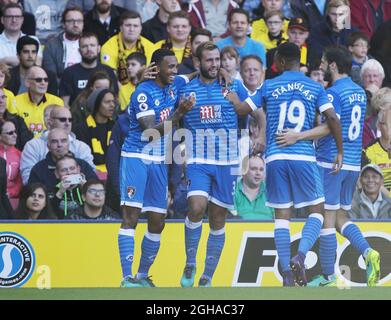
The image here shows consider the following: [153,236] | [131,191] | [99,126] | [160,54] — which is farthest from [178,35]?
[153,236]

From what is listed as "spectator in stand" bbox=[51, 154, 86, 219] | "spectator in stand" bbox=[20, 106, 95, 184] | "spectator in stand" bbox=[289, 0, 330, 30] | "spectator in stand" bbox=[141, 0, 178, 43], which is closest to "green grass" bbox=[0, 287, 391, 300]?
"spectator in stand" bbox=[51, 154, 86, 219]

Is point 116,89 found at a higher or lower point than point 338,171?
higher

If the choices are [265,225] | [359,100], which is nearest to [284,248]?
[265,225]

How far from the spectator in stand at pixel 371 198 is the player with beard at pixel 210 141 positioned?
1.21 m

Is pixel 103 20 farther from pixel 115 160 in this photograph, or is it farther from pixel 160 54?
pixel 115 160

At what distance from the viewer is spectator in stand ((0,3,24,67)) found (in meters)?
9.98

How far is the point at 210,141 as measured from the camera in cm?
952

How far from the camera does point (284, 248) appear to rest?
9570mm

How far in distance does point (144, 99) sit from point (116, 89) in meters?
0.52

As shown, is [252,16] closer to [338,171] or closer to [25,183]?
[338,171]

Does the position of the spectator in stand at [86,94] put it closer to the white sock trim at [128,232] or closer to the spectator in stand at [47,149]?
the spectator in stand at [47,149]

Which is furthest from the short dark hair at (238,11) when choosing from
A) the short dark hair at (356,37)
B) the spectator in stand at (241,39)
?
the short dark hair at (356,37)

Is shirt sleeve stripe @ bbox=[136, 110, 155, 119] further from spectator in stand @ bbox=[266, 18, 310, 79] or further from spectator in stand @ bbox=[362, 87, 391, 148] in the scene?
spectator in stand @ bbox=[362, 87, 391, 148]

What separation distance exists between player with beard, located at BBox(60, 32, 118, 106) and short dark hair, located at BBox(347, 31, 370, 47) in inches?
90.4
